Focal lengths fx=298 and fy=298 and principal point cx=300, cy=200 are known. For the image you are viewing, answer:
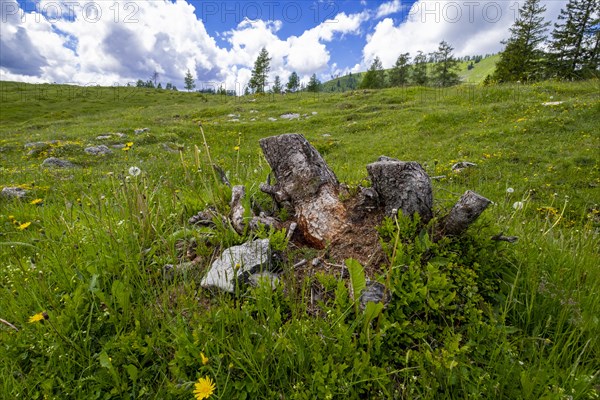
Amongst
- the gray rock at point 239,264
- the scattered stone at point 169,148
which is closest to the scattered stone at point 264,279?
the gray rock at point 239,264

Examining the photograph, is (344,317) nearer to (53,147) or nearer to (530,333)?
(530,333)

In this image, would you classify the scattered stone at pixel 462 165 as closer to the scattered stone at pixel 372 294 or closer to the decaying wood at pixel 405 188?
the decaying wood at pixel 405 188

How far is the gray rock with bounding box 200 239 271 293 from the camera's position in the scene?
2395 mm

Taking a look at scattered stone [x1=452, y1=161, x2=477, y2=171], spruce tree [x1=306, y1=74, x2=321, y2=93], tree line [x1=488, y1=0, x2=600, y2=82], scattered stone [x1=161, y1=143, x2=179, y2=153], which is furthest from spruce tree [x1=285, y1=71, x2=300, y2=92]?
scattered stone [x1=452, y1=161, x2=477, y2=171]

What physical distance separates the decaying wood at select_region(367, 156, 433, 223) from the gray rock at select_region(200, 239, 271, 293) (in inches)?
46.7

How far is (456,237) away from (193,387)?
2.29 metres

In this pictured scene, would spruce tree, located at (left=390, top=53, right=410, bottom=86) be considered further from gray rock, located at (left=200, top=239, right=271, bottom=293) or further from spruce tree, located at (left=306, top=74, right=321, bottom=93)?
gray rock, located at (left=200, top=239, right=271, bottom=293)

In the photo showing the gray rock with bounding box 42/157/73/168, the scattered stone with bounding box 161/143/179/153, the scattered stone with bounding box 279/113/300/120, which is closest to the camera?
the gray rock with bounding box 42/157/73/168

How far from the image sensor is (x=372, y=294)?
216 cm

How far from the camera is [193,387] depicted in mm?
1797

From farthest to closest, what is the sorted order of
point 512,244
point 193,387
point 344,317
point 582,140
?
point 582,140 → point 512,244 → point 344,317 → point 193,387

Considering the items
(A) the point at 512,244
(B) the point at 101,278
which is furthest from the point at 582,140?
(B) the point at 101,278

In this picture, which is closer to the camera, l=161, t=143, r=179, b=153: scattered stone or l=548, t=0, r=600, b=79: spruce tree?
l=161, t=143, r=179, b=153: scattered stone

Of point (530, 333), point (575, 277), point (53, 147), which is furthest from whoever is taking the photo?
point (53, 147)
